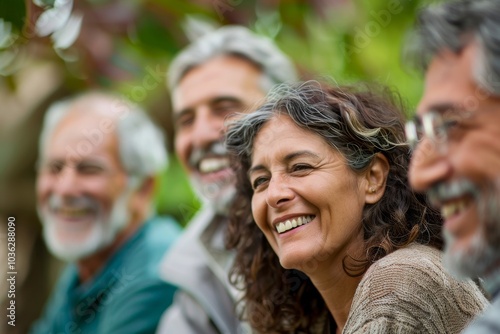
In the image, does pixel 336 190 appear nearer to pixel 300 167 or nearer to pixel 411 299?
pixel 300 167

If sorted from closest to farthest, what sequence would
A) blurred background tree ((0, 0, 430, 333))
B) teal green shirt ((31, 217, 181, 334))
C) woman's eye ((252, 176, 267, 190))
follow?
woman's eye ((252, 176, 267, 190)) < teal green shirt ((31, 217, 181, 334)) < blurred background tree ((0, 0, 430, 333))

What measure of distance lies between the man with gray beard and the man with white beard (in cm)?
36

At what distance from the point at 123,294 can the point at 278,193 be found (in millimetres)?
1310

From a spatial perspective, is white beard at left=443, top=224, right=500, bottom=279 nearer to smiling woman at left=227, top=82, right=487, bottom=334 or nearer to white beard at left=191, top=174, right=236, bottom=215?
smiling woman at left=227, top=82, right=487, bottom=334

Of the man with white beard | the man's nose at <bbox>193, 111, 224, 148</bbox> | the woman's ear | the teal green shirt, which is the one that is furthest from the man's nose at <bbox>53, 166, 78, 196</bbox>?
the woman's ear

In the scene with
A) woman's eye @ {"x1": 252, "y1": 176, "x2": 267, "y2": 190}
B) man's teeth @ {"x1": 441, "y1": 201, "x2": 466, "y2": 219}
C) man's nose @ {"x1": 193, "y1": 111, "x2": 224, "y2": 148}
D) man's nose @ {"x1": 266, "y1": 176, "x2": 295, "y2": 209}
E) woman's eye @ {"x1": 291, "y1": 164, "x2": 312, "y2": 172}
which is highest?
man's teeth @ {"x1": 441, "y1": 201, "x2": 466, "y2": 219}

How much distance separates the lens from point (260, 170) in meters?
2.03

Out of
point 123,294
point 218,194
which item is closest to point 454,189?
point 218,194

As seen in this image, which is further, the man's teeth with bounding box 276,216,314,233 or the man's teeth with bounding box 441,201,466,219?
the man's teeth with bounding box 276,216,314,233

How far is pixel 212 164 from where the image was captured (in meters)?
3.08

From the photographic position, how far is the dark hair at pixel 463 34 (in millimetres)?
1302

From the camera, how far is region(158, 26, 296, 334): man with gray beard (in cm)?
278

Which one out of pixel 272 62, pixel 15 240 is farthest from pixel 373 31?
pixel 15 240

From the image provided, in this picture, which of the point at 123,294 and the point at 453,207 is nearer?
the point at 453,207
